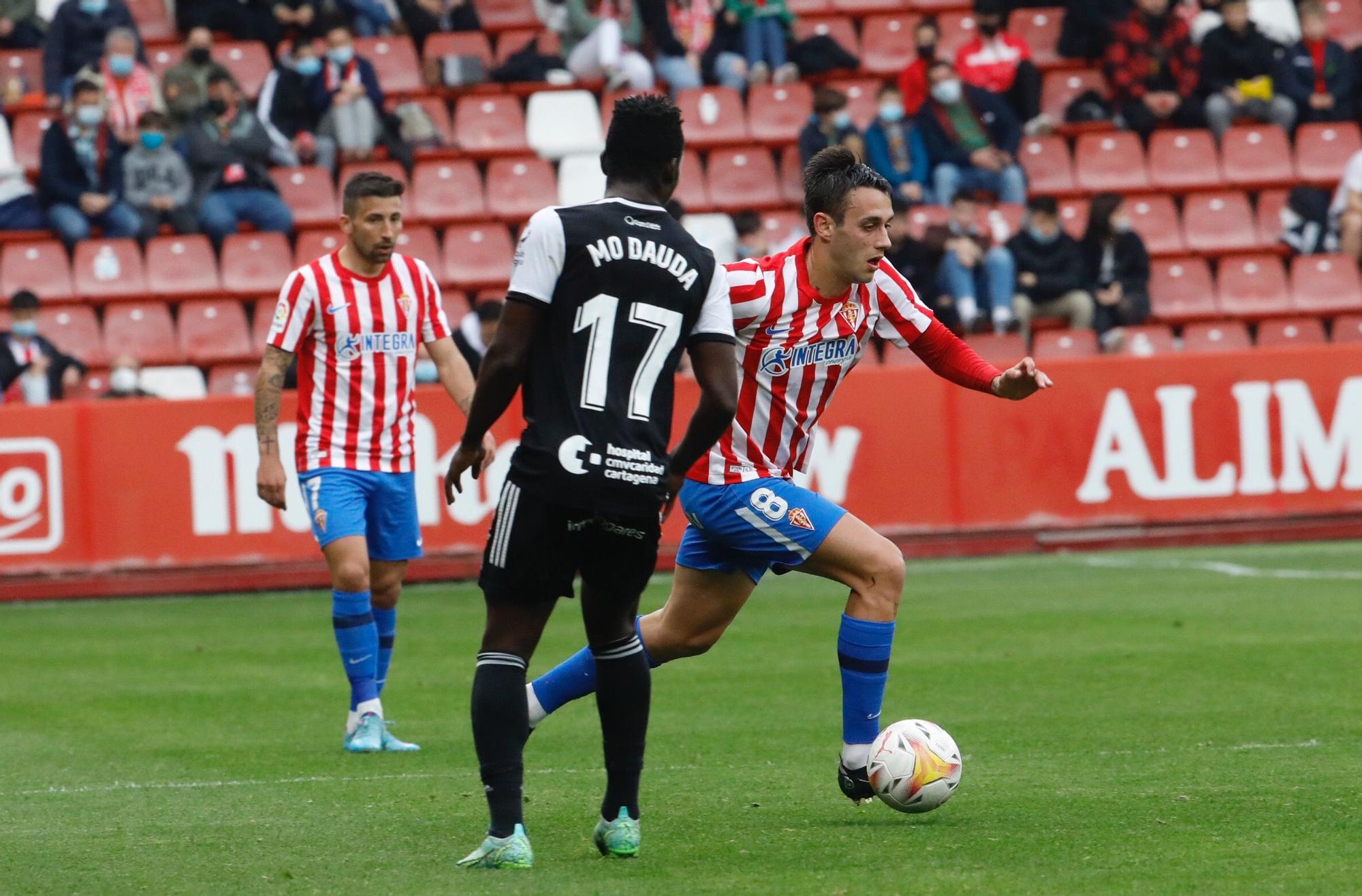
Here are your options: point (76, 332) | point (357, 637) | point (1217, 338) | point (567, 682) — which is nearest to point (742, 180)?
point (1217, 338)

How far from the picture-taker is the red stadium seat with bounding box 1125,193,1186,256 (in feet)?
65.2

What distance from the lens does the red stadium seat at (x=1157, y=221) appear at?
65.2 ft

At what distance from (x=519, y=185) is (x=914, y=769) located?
1372cm

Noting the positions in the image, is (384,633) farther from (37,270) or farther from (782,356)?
(37,270)

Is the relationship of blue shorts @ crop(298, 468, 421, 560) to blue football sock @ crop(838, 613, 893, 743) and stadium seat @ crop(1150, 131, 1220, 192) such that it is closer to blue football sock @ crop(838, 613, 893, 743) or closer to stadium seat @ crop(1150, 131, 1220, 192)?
blue football sock @ crop(838, 613, 893, 743)

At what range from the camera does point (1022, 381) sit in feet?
21.6

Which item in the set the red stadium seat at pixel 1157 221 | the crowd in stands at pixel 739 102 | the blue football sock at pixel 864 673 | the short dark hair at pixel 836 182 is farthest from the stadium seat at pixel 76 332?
the blue football sock at pixel 864 673

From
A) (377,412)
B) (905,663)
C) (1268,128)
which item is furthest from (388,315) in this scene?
(1268,128)

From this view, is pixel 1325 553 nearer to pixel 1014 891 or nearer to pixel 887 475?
pixel 887 475

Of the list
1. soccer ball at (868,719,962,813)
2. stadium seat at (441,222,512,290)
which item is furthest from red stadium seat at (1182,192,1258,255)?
soccer ball at (868,719,962,813)

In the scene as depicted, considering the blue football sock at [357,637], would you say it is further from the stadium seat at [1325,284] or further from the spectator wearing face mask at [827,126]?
the stadium seat at [1325,284]

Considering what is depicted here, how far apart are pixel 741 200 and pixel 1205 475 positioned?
5877 mm

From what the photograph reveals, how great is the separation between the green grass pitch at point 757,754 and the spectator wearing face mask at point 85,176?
5.37 m

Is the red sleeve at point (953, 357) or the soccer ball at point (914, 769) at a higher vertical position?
the red sleeve at point (953, 357)
